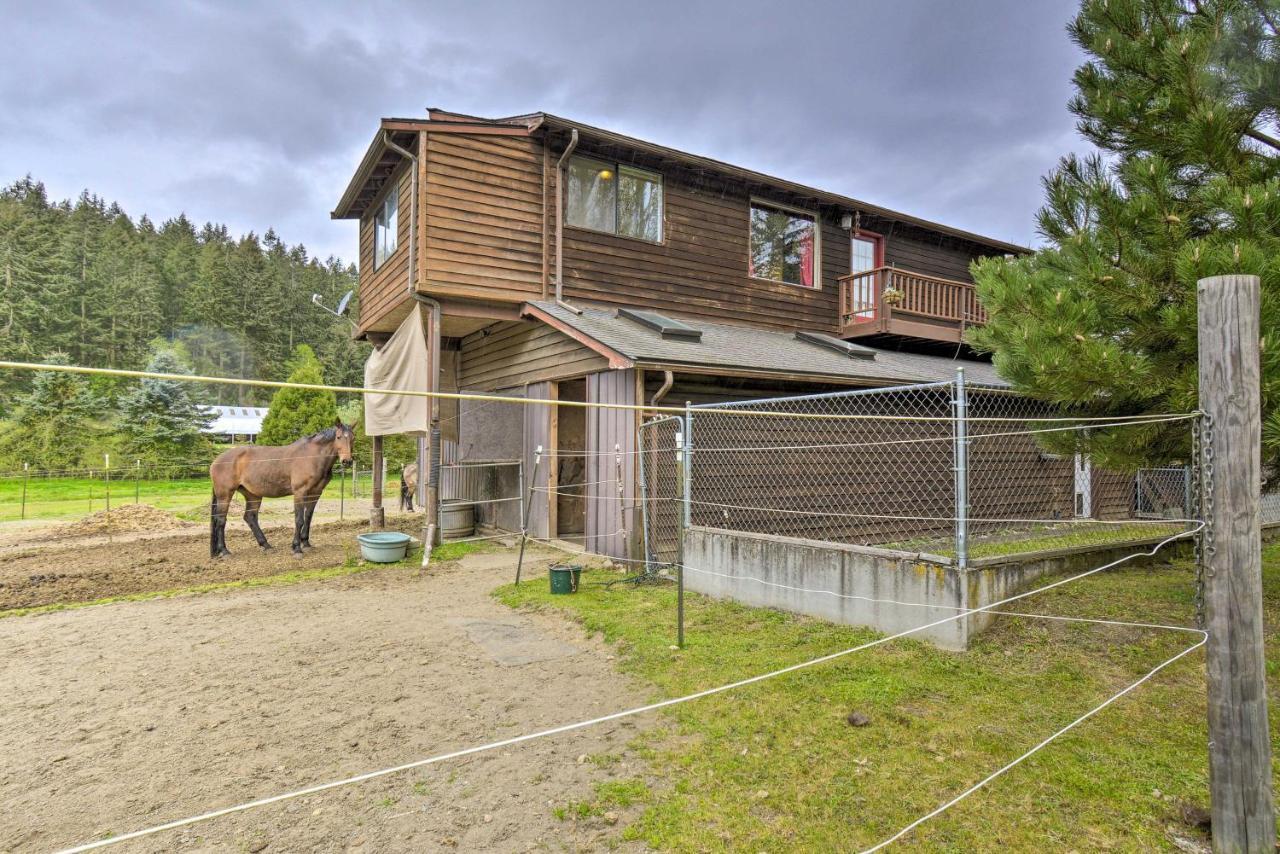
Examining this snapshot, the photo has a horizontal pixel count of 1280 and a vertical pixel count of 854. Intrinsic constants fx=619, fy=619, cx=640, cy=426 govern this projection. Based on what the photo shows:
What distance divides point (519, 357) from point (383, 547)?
144 inches

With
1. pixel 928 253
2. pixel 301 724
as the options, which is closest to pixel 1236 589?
pixel 301 724

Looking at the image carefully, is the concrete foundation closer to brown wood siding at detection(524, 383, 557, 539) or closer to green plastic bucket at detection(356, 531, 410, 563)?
brown wood siding at detection(524, 383, 557, 539)

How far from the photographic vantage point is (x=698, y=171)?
10789 millimetres

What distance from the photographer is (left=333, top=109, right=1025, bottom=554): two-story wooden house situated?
847cm

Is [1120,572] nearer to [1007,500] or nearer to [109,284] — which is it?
[1007,500]

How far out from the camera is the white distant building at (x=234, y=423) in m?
28.3

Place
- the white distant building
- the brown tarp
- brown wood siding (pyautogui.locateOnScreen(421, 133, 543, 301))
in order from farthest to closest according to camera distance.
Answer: the white distant building
the brown tarp
brown wood siding (pyautogui.locateOnScreen(421, 133, 543, 301))

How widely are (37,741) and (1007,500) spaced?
11.9 meters

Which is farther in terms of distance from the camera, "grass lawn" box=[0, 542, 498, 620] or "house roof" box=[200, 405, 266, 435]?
"house roof" box=[200, 405, 266, 435]

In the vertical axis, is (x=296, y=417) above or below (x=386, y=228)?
below

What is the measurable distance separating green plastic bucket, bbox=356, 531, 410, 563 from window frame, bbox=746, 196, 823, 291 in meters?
7.51

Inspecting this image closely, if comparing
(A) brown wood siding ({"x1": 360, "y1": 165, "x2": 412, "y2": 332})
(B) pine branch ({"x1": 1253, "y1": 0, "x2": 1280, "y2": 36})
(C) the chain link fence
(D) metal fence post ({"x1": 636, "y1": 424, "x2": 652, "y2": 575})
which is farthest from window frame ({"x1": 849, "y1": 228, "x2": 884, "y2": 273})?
(B) pine branch ({"x1": 1253, "y1": 0, "x2": 1280, "y2": 36})

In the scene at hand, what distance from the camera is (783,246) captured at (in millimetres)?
Answer: 12086

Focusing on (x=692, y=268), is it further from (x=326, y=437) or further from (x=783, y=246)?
(x=326, y=437)
